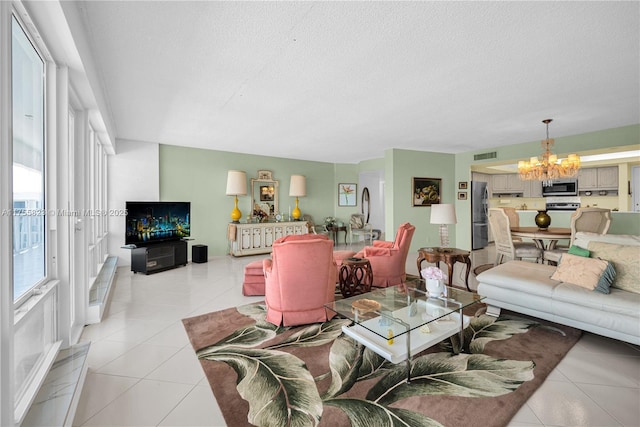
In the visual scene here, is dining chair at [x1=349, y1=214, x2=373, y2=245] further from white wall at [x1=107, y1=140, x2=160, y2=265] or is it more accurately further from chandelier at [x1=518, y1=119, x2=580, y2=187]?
white wall at [x1=107, y1=140, x2=160, y2=265]

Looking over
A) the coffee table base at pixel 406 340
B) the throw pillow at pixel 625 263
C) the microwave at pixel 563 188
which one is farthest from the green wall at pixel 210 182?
the microwave at pixel 563 188

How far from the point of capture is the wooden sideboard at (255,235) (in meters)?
6.25

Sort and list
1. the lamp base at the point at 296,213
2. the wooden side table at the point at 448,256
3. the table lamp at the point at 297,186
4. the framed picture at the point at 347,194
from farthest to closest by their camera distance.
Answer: the framed picture at the point at 347,194 < the lamp base at the point at 296,213 < the table lamp at the point at 297,186 < the wooden side table at the point at 448,256

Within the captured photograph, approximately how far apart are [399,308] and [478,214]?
5.65m

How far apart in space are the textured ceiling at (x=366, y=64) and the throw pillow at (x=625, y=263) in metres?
1.65

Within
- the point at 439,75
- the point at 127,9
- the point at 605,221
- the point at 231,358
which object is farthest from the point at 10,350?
the point at 605,221

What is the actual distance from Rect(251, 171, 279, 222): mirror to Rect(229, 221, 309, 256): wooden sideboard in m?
0.32

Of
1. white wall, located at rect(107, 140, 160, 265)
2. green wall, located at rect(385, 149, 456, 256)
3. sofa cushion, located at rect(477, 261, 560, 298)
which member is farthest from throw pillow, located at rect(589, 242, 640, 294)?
white wall, located at rect(107, 140, 160, 265)

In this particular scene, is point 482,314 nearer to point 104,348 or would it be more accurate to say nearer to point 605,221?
point 605,221

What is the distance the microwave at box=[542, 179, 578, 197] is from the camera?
7.19 meters

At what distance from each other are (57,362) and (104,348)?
0.40 metres

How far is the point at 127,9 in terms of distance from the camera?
1831 mm

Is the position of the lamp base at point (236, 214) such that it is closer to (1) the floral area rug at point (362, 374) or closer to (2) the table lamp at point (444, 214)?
(1) the floral area rug at point (362, 374)

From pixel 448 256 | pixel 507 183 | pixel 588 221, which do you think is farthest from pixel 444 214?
pixel 507 183
